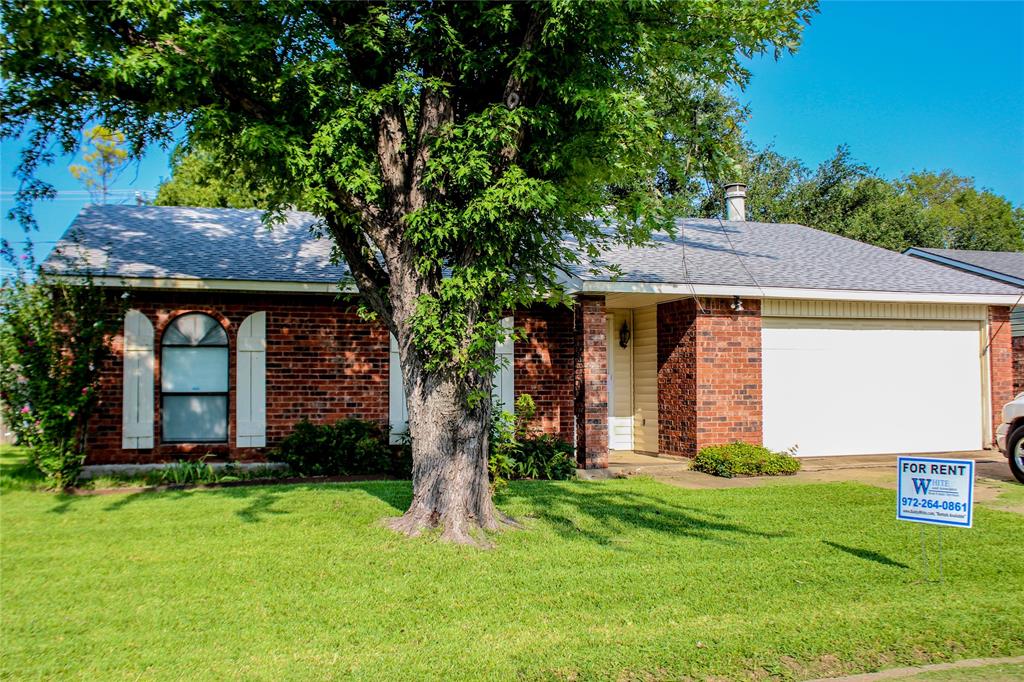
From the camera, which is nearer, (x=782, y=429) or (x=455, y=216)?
(x=455, y=216)

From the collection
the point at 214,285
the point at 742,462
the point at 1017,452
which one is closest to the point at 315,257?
the point at 214,285

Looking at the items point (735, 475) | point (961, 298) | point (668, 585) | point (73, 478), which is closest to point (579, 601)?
point (668, 585)

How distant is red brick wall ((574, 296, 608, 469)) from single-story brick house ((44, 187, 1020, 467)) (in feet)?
0.11

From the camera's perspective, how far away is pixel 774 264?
48.2 ft

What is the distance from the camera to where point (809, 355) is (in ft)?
45.8

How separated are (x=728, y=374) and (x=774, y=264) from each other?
2852 mm

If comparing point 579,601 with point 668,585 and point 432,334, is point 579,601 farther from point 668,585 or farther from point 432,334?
point 432,334

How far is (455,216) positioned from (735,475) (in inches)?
284

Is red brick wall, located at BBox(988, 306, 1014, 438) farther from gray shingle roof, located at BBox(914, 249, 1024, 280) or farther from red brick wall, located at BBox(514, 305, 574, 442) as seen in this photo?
red brick wall, located at BBox(514, 305, 574, 442)

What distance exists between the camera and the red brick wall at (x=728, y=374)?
12984 millimetres

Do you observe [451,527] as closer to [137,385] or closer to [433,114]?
[433,114]

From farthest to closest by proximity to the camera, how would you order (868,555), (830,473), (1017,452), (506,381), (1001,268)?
(1001,268)
(506,381)
(830,473)
(1017,452)
(868,555)

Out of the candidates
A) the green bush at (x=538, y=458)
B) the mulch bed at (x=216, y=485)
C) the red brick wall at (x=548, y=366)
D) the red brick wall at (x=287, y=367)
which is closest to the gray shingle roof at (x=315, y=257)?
the red brick wall at (x=287, y=367)

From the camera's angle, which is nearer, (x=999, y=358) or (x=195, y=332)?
(x=195, y=332)
